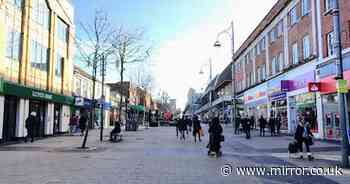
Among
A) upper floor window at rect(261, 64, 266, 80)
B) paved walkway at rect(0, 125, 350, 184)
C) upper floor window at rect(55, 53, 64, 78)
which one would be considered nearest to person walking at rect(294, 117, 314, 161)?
paved walkway at rect(0, 125, 350, 184)

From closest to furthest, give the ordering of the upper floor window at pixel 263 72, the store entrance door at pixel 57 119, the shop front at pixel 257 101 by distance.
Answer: the store entrance door at pixel 57 119 < the shop front at pixel 257 101 < the upper floor window at pixel 263 72

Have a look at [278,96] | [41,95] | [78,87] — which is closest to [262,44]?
[278,96]

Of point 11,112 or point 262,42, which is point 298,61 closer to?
point 262,42

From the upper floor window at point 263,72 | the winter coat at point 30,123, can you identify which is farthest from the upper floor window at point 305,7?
the winter coat at point 30,123

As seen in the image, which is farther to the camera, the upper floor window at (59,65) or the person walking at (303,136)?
the upper floor window at (59,65)

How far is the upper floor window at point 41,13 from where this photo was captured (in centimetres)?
2674

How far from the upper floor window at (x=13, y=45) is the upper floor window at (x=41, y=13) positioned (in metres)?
3.02

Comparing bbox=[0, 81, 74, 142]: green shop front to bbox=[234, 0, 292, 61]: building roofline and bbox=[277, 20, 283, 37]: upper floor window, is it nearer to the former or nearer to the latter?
bbox=[277, 20, 283, 37]: upper floor window

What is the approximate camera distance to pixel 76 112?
131ft

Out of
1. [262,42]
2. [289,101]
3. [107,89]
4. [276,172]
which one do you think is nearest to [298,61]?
[289,101]

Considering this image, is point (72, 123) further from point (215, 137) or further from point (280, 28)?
point (280, 28)

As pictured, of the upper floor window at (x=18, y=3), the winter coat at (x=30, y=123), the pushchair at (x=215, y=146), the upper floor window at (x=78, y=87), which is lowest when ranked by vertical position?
the pushchair at (x=215, y=146)

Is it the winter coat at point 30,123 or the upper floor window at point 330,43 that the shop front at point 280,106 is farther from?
the winter coat at point 30,123

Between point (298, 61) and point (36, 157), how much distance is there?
68.7 feet
